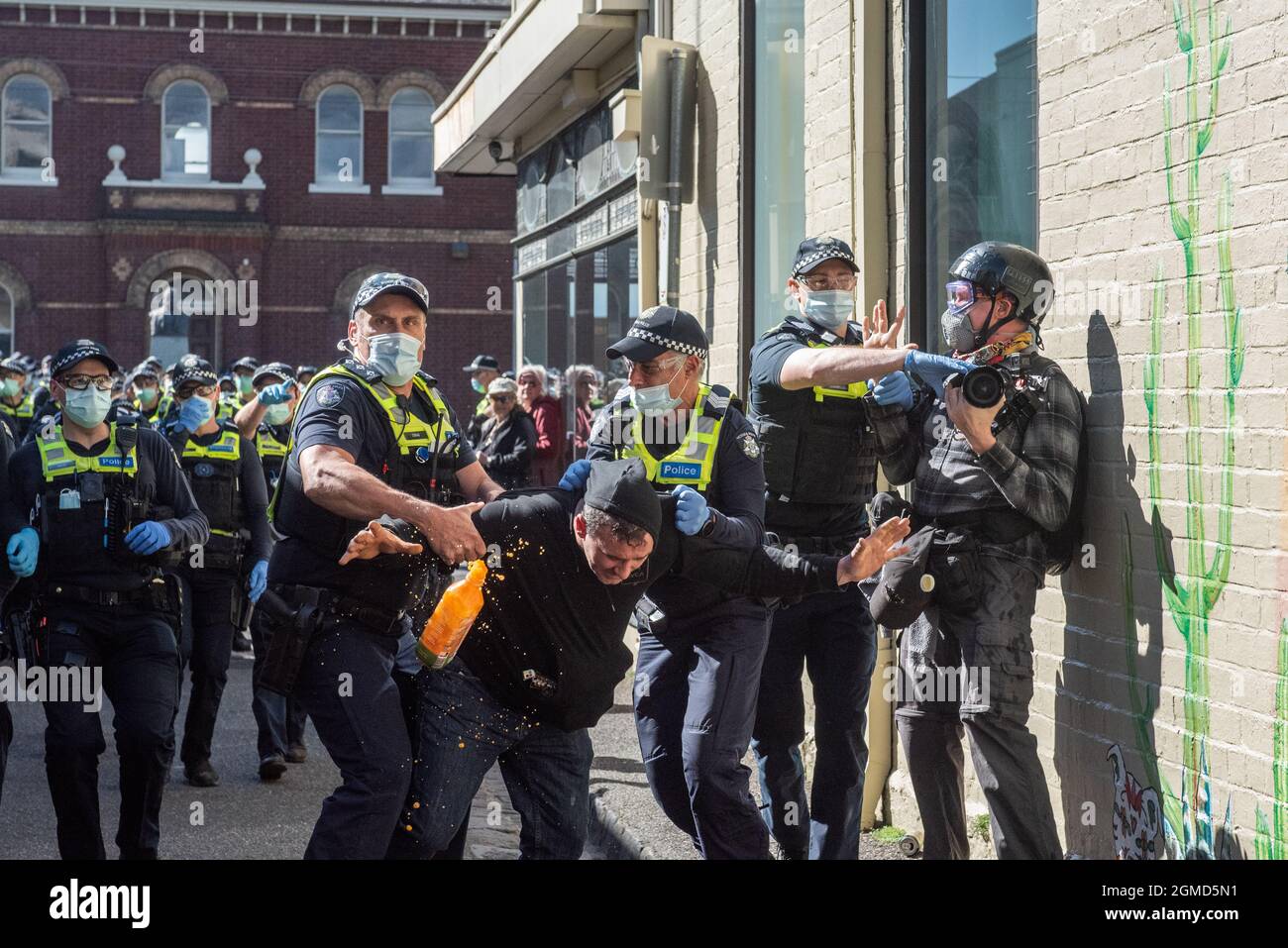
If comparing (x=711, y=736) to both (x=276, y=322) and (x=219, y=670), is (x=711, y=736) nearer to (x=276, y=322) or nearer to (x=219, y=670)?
(x=219, y=670)

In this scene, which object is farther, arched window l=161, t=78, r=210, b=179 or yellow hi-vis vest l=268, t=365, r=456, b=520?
arched window l=161, t=78, r=210, b=179

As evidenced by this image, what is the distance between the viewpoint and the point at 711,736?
499cm

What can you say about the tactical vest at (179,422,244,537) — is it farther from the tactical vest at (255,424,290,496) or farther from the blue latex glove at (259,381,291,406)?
the tactical vest at (255,424,290,496)

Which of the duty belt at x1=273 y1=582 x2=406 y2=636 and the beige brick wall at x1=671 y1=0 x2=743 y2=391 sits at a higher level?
the beige brick wall at x1=671 y1=0 x2=743 y2=391

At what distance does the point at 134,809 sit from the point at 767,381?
9.13 feet

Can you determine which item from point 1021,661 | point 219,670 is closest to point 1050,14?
point 1021,661

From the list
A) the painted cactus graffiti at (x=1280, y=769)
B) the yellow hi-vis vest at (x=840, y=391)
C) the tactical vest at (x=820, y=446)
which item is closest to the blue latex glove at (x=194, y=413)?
the tactical vest at (x=820, y=446)

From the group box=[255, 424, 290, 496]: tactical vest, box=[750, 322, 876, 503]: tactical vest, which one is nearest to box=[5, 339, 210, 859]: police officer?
box=[750, 322, 876, 503]: tactical vest

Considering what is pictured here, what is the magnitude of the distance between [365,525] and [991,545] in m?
1.94

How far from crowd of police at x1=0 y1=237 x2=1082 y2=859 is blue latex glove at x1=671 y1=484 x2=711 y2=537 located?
0.01m

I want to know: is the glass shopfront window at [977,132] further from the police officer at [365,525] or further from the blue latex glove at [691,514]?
the police officer at [365,525]

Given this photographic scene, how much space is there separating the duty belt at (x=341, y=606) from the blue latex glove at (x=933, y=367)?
5.76 feet

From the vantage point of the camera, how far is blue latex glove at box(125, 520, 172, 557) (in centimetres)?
573

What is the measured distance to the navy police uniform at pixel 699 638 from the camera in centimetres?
500
